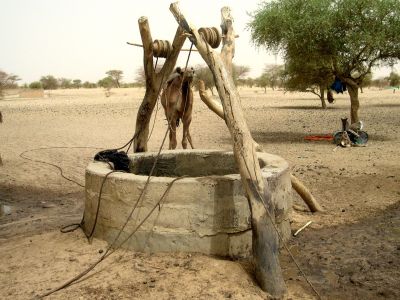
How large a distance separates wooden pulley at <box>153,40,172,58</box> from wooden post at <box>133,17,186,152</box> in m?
0.06

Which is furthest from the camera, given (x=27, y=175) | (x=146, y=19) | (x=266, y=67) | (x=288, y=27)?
(x=266, y=67)

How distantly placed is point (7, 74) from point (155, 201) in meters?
37.9

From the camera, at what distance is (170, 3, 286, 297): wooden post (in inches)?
147

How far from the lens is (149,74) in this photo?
589 cm

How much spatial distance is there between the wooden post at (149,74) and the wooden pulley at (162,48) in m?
0.06

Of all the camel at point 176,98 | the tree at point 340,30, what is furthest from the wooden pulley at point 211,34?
the tree at point 340,30

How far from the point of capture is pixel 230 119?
419 centimetres

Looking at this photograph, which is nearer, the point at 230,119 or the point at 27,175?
the point at 230,119

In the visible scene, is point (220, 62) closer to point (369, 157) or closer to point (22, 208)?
point (22, 208)

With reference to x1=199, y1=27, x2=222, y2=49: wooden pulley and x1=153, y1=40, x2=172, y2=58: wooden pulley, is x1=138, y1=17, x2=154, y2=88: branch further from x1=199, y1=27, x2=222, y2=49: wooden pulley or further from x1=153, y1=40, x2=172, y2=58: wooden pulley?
x1=199, y1=27, x2=222, y2=49: wooden pulley

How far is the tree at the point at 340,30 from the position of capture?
12.9 meters

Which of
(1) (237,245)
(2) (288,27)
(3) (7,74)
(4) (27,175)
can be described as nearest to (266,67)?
(3) (7,74)

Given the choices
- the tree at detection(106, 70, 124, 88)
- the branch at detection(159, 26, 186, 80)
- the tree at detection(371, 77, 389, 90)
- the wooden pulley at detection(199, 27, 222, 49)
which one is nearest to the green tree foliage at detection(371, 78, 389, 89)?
the tree at detection(371, 77, 389, 90)

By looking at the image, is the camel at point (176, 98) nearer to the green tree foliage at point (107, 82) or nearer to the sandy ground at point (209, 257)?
the sandy ground at point (209, 257)
